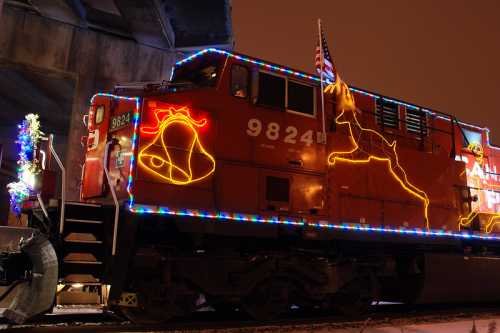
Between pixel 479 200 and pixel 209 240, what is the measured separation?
20.6 ft

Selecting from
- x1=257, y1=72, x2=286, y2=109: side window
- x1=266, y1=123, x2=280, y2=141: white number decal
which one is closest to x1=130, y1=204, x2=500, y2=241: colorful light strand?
x1=266, y1=123, x2=280, y2=141: white number decal

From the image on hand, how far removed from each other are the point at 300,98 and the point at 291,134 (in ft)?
2.16

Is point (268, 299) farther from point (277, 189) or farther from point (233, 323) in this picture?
point (277, 189)

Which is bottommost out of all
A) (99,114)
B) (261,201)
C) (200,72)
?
(261,201)

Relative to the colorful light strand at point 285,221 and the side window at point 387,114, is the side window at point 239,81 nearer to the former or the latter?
the colorful light strand at point 285,221

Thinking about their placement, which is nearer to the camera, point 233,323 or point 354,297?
point 233,323

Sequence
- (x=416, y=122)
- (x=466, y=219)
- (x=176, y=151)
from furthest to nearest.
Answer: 1. (x=466, y=219)
2. (x=416, y=122)
3. (x=176, y=151)

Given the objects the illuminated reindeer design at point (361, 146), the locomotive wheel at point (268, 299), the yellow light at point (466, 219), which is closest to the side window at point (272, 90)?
the illuminated reindeer design at point (361, 146)

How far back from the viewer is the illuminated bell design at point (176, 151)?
19.0ft

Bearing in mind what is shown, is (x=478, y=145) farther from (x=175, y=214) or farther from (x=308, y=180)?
(x=175, y=214)

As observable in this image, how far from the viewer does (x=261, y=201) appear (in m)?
6.54

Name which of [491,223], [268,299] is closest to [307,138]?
[268,299]

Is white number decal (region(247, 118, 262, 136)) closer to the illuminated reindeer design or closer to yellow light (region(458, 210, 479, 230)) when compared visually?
the illuminated reindeer design

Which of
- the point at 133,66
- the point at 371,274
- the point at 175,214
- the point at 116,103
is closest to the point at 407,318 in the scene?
the point at 371,274
